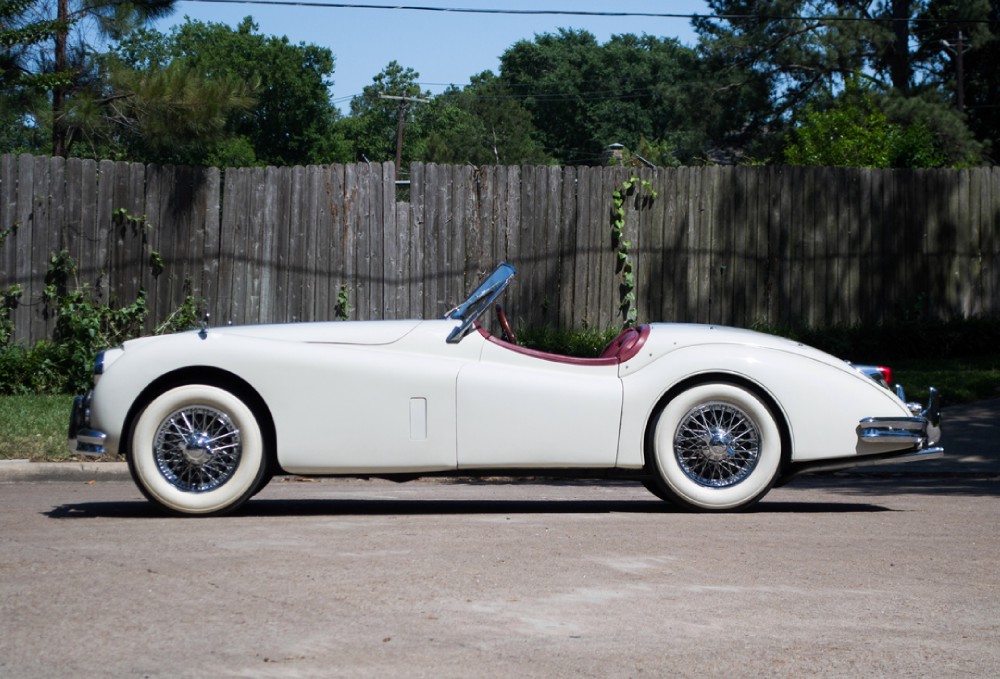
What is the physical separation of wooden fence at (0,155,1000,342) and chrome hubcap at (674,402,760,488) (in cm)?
Result: 725

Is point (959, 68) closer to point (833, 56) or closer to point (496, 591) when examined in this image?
point (833, 56)

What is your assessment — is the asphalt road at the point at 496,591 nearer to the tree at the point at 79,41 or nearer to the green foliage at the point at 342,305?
the green foliage at the point at 342,305

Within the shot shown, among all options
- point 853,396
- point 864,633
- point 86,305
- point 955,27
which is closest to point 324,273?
point 86,305

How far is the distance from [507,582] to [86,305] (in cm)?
914

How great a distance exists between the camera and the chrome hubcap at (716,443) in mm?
7547

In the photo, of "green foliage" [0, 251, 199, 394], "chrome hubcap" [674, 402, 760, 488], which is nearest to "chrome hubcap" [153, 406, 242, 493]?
"chrome hubcap" [674, 402, 760, 488]

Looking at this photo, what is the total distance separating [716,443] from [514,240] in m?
7.44

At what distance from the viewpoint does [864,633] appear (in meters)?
4.79

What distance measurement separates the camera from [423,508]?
320 inches

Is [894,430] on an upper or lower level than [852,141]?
lower

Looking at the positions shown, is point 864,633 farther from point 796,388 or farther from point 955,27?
point 955,27

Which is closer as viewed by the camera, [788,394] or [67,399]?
[788,394]

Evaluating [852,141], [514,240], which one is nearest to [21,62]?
[514,240]

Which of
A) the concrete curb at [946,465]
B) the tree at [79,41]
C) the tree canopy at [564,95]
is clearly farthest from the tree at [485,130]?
the concrete curb at [946,465]
